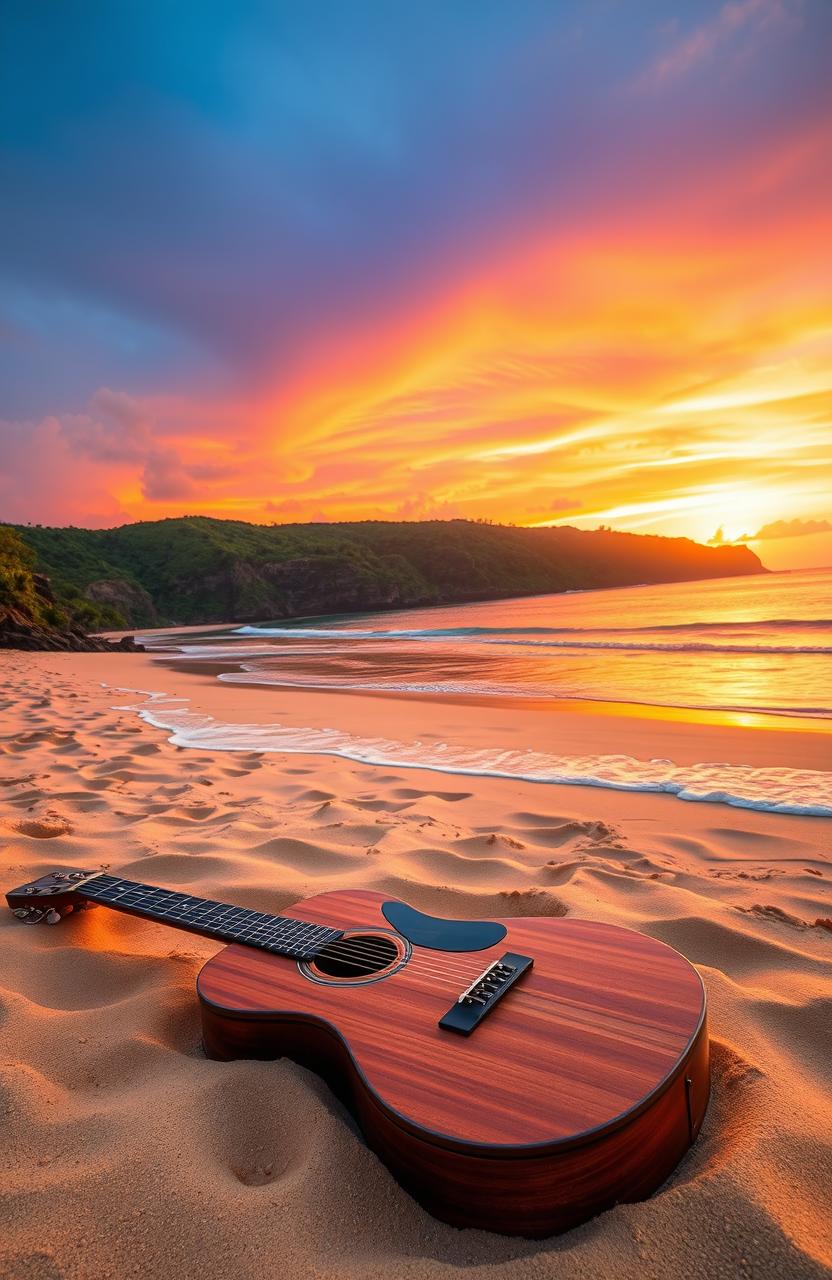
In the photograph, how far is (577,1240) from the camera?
1.02m

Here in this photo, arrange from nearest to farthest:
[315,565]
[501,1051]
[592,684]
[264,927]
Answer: [501,1051] → [264,927] → [592,684] → [315,565]

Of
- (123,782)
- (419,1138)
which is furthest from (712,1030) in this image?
(123,782)

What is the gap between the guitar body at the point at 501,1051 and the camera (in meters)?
1.04

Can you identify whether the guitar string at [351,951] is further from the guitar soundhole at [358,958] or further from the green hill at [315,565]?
the green hill at [315,565]

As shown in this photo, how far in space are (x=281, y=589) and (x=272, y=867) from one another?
69.2m

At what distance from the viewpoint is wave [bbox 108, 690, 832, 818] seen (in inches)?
150

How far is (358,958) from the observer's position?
5.37 feet

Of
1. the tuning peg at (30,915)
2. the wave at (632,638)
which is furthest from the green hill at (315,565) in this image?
the tuning peg at (30,915)

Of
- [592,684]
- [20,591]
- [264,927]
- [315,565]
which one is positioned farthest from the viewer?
[315,565]

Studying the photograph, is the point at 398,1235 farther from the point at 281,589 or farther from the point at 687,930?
the point at 281,589

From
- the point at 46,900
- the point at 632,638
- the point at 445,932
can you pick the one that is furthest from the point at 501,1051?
the point at 632,638

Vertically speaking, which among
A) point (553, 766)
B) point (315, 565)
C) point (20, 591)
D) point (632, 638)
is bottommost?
point (632, 638)

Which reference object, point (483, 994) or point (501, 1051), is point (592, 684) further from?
point (501, 1051)

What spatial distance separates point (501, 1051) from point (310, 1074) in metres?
0.48
